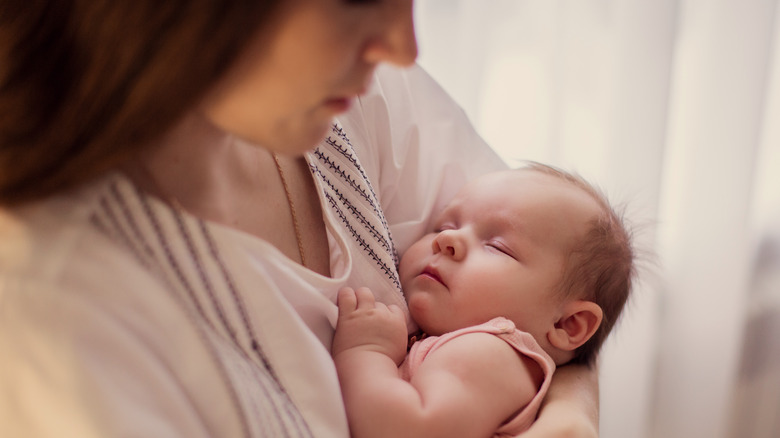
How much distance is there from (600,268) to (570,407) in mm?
288

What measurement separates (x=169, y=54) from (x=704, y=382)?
1.93m

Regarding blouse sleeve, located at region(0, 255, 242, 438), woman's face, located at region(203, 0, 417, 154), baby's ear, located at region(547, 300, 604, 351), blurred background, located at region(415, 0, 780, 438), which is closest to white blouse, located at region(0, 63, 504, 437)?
blouse sleeve, located at region(0, 255, 242, 438)

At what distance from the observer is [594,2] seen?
1833 millimetres

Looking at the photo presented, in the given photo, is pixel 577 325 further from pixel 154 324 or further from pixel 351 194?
pixel 154 324

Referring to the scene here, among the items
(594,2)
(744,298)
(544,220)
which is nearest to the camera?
(544,220)

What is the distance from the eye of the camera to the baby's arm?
0.96 metres

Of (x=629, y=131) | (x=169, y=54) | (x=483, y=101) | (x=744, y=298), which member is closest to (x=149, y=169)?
(x=169, y=54)

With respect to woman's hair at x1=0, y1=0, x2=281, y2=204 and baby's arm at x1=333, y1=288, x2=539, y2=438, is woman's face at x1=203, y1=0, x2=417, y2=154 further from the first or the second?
baby's arm at x1=333, y1=288, x2=539, y2=438

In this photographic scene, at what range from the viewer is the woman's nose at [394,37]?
27.9 inches

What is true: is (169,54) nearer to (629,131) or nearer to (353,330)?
(353,330)

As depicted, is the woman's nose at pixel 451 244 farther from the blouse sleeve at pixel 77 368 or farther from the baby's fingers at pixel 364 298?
the blouse sleeve at pixel 77 368

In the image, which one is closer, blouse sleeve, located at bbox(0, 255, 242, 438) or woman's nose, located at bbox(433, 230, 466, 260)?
blouse sleeve, located at bbox(0, 255, 242, 438)

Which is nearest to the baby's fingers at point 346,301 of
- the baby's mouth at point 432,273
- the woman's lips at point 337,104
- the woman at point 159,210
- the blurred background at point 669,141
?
the woman at point 159,210

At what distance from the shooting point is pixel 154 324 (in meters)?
0.71
